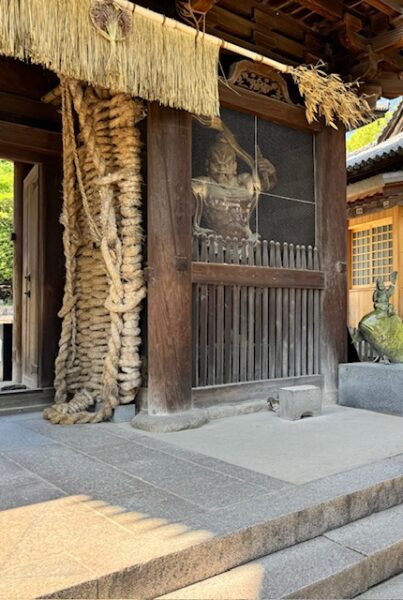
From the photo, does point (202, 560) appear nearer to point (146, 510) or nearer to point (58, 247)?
point (146, 510)

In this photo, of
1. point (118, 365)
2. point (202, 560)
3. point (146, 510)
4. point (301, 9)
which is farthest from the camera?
point (301, 9)

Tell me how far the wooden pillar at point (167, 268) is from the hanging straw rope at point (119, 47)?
351 mm

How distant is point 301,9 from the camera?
450 cm

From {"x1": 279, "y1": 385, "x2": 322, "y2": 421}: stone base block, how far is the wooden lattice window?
5.41 metres

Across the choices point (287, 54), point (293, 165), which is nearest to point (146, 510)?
point (293, 165)

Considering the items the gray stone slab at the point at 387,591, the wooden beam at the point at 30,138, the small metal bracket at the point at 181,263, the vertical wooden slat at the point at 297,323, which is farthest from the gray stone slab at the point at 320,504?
the wooden beam at the point at 30,138

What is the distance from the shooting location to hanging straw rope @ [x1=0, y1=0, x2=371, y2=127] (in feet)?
9.32

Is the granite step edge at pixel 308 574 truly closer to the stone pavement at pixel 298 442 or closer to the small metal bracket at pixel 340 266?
the stone pavement at pixel 298 442

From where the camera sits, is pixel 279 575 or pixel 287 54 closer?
pixel 279 575

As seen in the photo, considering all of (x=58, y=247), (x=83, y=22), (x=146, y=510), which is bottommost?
(x=146, y=510)

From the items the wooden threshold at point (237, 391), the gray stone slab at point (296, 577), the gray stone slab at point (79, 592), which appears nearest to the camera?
the gray stone slab at point (79, 592)

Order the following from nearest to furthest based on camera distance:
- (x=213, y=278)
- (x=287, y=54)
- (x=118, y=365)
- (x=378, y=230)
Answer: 1. (x=118, y=365)
2. (x=213, y=278)
3. (x=287, y=54)
4. (x=378, y=230)

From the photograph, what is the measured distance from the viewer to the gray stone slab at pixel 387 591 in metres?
2.04

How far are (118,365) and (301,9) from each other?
11.5 feet
